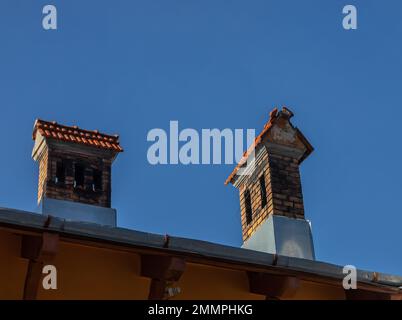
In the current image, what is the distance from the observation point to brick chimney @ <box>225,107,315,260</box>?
9.47 meters

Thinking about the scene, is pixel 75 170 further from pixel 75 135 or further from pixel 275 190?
pixel 275 190

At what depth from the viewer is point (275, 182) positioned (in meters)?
10.0

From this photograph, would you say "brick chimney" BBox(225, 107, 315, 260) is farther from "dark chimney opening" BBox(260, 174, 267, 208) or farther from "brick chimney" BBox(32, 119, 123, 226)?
"brick chimney" BBox(32, 119, 123, 226)

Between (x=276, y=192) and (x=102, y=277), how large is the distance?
9.53 feet

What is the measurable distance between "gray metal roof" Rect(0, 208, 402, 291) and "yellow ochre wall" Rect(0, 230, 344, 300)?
321 mm

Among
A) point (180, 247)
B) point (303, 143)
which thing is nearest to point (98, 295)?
point (180, 247)

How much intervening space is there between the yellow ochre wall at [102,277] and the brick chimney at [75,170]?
141 centimetres

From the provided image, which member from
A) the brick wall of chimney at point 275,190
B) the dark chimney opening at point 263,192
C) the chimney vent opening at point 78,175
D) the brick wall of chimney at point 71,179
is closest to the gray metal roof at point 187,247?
the brick wall of chimney at point 275,190

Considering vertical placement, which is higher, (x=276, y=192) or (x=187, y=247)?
(x=276, y=192)

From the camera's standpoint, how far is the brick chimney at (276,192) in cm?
947

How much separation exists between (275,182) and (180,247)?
2.69 m

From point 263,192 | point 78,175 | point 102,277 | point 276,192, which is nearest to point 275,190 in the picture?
point 276,192

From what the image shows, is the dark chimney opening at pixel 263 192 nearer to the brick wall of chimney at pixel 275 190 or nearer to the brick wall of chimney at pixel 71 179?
the brick wall of chimney at pixel 275 190

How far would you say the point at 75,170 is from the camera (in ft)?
32.5
